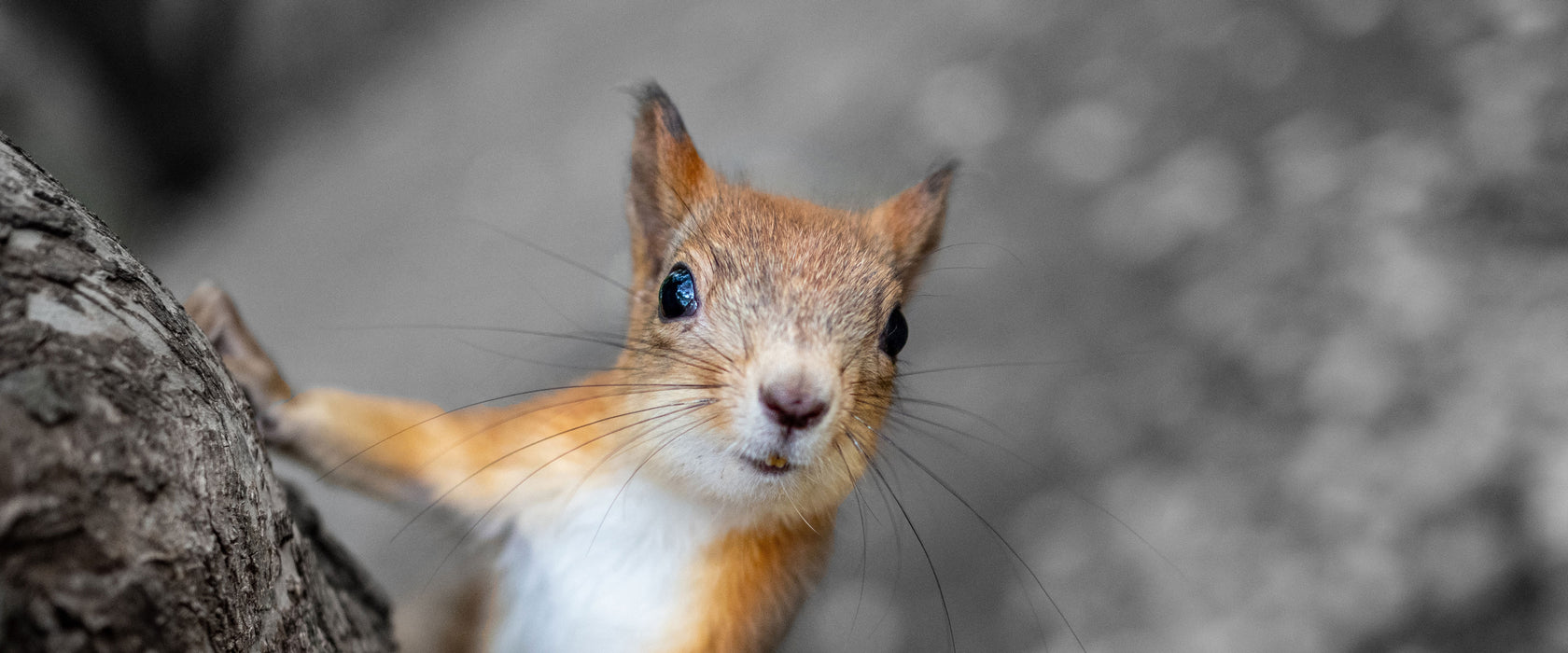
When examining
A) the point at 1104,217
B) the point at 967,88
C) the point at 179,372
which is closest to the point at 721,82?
the point at 967,88

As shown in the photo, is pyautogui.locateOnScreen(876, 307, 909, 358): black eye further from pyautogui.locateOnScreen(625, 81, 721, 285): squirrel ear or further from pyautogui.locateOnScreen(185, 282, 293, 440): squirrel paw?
pyautogui.locateOnScreen(185, 282, 293, 440): squirrel paw

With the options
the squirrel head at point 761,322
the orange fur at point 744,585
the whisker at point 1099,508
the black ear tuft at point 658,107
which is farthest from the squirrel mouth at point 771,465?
the whisker at point 1099,508

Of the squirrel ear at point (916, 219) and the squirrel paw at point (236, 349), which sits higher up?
the squirrel ear at point (916, 219)

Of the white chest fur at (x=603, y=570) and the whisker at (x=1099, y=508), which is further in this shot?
the whisker at (x=1099, y=508)

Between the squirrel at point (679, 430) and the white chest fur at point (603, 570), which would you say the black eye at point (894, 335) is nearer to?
the squirrel at point (679, 430)

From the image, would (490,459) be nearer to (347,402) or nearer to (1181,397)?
(347,402)

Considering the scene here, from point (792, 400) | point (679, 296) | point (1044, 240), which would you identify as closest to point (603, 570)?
point (679, 296)
